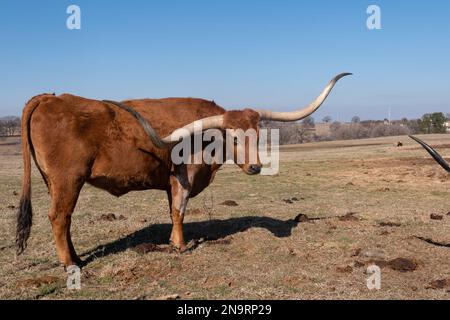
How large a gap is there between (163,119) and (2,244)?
358cm

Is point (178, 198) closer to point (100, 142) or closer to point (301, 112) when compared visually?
point (100, 142)

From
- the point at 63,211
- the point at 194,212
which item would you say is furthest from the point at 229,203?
the point at 63,211

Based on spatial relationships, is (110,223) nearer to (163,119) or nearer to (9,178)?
(163,119)

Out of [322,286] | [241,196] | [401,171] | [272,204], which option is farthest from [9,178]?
[322,286]

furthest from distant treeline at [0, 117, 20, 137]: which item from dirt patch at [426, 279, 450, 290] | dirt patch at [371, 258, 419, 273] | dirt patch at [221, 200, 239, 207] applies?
dirt patch at [426, 279, 450, 290]

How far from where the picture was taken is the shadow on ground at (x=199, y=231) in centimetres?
777

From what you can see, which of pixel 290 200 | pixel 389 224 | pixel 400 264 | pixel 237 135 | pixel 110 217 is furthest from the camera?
pixel 290 200

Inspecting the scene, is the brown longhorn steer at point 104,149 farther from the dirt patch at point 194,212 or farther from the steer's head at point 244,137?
the dirt patch at point 194,212

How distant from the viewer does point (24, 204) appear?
6.47m

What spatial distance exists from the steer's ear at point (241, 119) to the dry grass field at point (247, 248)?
2.00 meters

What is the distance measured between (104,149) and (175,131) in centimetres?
111

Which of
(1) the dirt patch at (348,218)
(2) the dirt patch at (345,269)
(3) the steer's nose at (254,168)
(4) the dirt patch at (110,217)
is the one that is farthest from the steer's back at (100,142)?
(1) the dirt patch at (348,218)

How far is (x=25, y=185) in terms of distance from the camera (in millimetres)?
6516

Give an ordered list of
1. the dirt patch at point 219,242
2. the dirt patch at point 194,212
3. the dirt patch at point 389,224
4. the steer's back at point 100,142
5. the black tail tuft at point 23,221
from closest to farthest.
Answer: the steer's back at point 100,142 < the black tail tuft at point 23,221 < the dirt patch at point 219,242 < the dirt patch at point 389,224 < the dirt patch at point 194,212
